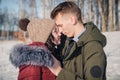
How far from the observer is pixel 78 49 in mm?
3314

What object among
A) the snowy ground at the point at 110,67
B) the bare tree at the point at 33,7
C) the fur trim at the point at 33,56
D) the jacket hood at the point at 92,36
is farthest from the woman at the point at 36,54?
the bare tree at the point at 33,7

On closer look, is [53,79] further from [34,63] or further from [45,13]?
[45,13]

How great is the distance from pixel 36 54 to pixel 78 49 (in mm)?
389

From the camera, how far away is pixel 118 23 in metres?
31.6

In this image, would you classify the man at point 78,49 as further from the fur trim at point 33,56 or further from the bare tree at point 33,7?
the bare tree at point 33,7

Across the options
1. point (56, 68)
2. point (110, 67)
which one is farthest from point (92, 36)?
point (110, 67)

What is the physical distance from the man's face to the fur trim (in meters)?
0.25

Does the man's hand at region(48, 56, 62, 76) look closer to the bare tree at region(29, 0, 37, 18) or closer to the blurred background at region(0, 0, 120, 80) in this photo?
the blurred background at region(0, 0, 120, 80)

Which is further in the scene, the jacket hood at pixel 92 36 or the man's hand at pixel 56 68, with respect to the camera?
the man's hand at pixel 56 68

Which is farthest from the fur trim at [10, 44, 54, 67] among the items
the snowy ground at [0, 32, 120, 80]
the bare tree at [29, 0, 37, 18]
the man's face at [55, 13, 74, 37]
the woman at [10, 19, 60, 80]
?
the bare tree at [29, 0, 37, 18]

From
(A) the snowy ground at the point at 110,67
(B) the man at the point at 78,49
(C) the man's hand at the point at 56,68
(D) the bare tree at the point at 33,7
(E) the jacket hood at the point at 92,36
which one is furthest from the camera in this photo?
(D) the bare tree at the point at 33,7

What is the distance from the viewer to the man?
317 centimetres

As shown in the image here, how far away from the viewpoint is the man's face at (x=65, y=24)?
11.3 ft

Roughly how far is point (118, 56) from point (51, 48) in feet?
41.2
